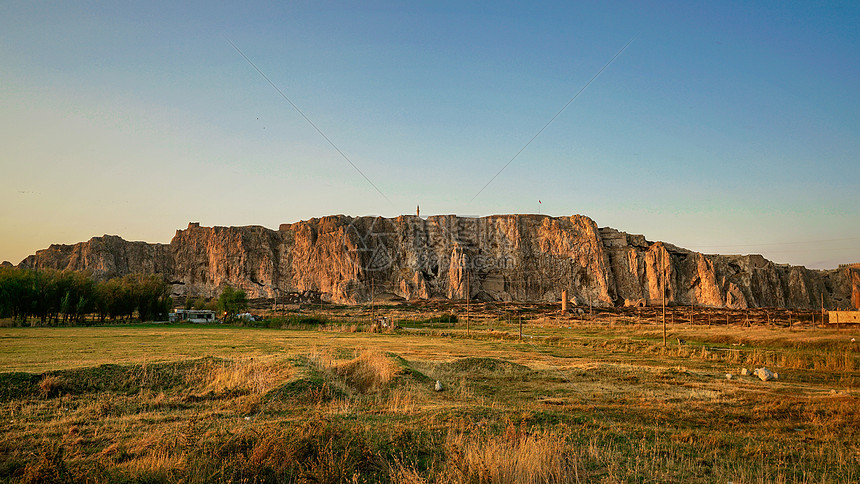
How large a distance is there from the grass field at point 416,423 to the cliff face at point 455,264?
281 ft

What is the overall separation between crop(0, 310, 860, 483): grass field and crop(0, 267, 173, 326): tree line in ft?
114

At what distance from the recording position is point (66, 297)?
47.8m

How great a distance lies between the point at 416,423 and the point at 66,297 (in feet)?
171

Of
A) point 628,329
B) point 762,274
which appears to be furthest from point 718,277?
point 628,329

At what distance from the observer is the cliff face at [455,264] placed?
10038cm

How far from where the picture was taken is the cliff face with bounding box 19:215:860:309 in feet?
329

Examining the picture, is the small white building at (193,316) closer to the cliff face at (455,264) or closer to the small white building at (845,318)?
the cliff face at (455,264)

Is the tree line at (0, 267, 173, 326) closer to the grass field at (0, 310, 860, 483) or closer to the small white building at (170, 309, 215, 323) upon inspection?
the small white building at (170, 309, 215, 323)

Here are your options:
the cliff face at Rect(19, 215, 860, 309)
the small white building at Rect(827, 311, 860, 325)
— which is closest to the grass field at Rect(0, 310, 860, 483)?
the small white building at Rect(827, 311, 860, 325)

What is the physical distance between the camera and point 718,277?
98438mm

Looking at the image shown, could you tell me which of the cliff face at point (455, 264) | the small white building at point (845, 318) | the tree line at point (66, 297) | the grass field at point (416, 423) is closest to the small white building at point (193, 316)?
the tree line at point (66, 297)

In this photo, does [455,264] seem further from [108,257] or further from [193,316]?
[108,257]

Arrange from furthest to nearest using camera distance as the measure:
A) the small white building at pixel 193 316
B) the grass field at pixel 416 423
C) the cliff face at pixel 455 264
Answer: the cliff face at pixel 455 264, the small white building at pixel 193 316, the grass field at pixel 416 423

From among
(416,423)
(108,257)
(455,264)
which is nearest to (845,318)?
(416,423)
